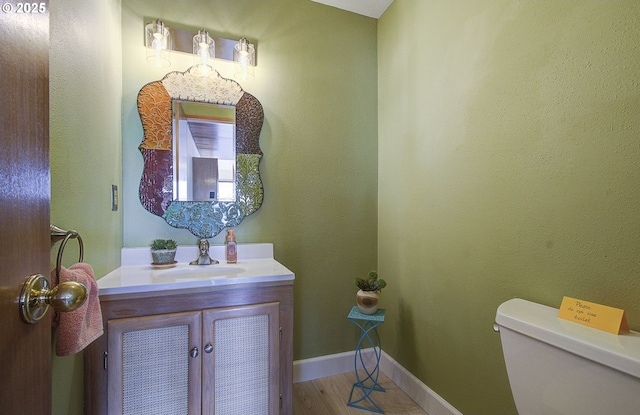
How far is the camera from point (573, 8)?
0.96m

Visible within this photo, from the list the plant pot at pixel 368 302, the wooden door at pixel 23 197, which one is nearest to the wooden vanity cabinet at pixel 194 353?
the plant pot at pixel 368 302

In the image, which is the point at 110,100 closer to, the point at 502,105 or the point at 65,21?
the point at 65,21

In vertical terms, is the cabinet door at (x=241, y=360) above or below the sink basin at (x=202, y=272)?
below

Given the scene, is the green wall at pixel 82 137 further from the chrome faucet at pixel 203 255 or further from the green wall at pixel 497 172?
the green wall at pixel 497 172

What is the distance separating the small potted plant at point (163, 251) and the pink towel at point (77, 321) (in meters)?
0.63

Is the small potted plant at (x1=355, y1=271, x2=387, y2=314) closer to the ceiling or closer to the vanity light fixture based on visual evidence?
the vanity light fixture

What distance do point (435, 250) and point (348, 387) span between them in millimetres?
1054

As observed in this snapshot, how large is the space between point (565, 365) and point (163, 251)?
1699 millimetres

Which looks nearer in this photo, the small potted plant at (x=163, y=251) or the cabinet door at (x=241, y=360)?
the cabinet door at (x=241, y=360)

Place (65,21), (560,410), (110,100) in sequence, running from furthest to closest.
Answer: (110,100) → (65,21) → (560,410)

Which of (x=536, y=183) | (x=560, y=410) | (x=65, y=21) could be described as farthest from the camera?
(x=536, y=183)

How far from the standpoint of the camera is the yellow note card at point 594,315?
80 centimetres

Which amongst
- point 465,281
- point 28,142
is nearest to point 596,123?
point 465,281
